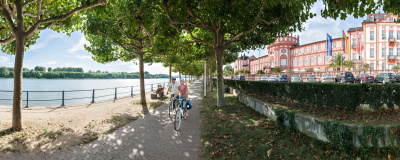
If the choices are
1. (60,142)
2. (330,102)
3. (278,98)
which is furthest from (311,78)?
(60,142)

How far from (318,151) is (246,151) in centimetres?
169

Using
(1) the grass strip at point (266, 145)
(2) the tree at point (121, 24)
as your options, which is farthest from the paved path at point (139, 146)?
(2) the tree at point (121, 24)

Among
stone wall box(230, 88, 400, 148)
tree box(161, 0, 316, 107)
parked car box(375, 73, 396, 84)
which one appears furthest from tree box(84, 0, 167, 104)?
parked car box(375, 73, 396, 84)

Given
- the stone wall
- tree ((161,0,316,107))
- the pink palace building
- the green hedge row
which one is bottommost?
the stone wall

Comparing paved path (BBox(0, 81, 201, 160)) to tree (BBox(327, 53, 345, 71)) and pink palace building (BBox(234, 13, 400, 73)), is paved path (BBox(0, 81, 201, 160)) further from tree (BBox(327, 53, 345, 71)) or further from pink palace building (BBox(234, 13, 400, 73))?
tree (BBox(327, 53, 345, 71))

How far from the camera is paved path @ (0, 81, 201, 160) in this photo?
452 cm

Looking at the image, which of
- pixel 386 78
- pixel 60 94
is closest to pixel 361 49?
pixel 386 78

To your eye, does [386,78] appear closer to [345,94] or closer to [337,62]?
[345,94]

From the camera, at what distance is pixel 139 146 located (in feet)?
16.8

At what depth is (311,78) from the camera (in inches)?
1234

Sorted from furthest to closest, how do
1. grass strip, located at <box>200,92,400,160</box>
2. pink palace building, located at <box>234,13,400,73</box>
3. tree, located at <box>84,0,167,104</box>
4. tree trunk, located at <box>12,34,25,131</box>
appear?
pink palace building, located at <box>234,13,400,73</box> < tree, located at <box>84,0,167,104</box> < tree trunk, located at <box>12,34,25,131</box> < grass strip, located at <box>200,92,400,160</box>

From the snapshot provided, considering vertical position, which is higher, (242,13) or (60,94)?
(242,13)

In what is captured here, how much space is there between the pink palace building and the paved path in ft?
115

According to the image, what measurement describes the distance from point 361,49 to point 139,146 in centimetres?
5939
